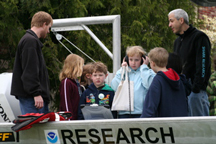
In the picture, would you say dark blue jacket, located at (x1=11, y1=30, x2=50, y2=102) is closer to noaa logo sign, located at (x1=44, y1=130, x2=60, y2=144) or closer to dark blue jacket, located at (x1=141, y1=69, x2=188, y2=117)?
noaa logo sign, located at (x1=44, y1=130, x2=60, y2=144)

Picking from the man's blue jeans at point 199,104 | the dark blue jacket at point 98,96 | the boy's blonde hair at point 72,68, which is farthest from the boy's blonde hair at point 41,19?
the man's blue jeans at point 199,104

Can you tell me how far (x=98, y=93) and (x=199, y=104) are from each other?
1093 mm

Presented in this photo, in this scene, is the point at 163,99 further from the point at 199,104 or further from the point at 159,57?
the point at 199,104

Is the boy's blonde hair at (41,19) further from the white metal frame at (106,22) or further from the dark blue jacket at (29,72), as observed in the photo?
the white metal frame at (106,22)

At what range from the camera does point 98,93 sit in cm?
483

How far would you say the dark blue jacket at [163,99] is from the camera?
12.6ft

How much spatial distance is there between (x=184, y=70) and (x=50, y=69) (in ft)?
15.5

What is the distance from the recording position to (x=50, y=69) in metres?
9.23

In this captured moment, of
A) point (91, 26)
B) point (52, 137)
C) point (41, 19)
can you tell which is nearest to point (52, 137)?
point (52, 137)

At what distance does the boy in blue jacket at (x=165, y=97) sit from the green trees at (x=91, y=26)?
5528 mm

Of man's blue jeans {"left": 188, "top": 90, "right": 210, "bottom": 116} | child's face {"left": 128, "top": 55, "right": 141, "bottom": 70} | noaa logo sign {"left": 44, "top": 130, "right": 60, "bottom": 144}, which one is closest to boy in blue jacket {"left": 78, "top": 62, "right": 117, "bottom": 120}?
child's face {"left": 128, "top": 55, "right": 141, "bottom": 70}

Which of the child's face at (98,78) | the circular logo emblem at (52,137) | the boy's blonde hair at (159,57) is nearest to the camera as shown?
the circular logo emblem at (52,137)

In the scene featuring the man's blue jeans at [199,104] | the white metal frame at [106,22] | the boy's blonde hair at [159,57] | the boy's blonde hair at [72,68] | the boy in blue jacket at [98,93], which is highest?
the white metal frame at [106,22]

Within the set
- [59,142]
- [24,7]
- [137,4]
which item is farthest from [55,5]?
[59,142]
